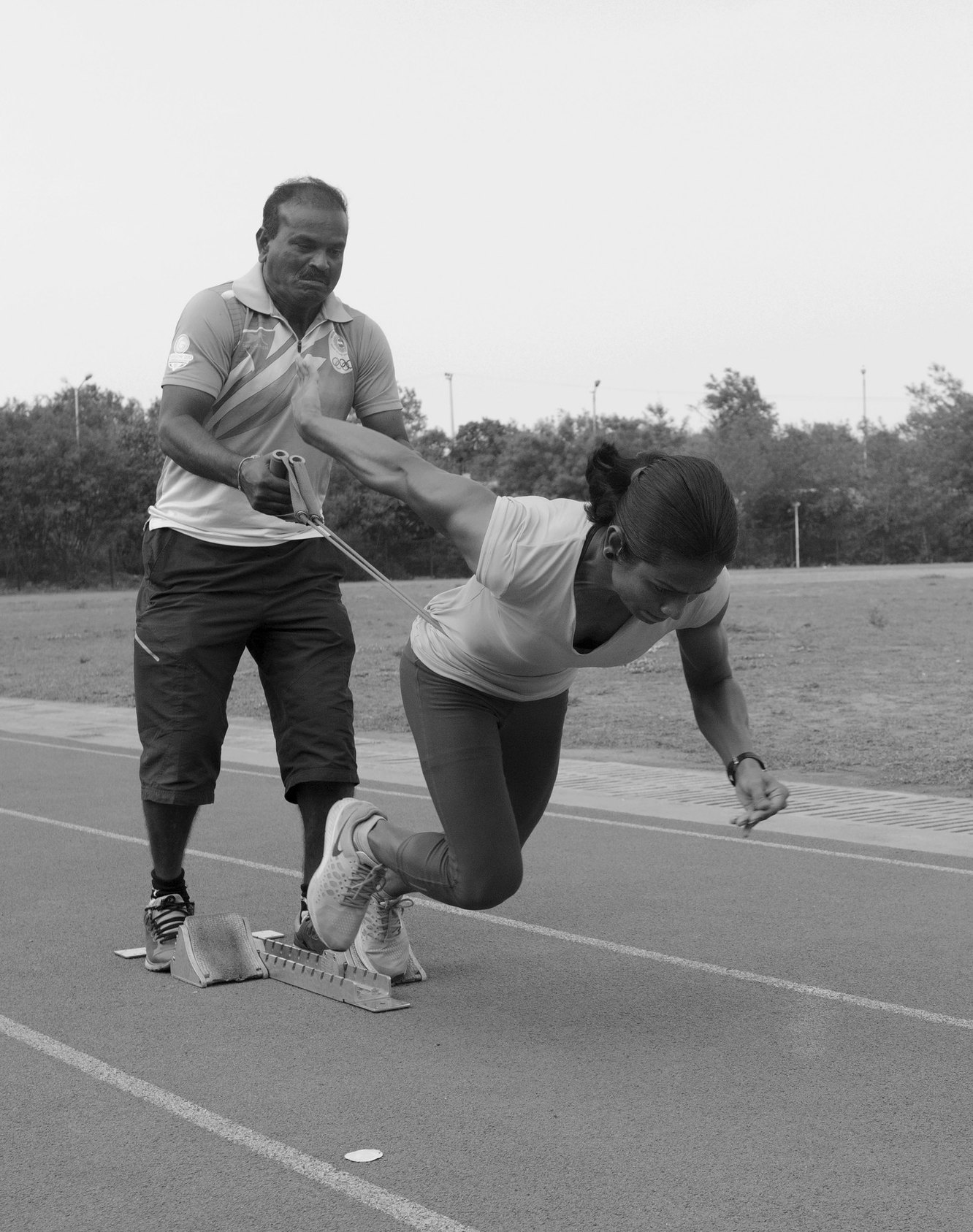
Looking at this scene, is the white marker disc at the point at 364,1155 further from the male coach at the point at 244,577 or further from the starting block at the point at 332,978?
the male coach at the point at 244,577

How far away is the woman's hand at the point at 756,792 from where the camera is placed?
12.5ft

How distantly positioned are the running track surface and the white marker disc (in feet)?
0.10

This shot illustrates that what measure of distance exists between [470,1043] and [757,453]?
235 ft

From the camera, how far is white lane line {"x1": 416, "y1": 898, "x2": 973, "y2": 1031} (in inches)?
168

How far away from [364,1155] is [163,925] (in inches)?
72.7

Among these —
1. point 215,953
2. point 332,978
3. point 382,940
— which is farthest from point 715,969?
point 215,953

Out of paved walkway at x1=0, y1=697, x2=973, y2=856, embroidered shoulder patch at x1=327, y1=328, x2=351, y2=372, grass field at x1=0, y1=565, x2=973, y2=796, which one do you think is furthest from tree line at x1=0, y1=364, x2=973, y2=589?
embroidered shoulder patch at x1=327, y1=328, x2=351, y2=372

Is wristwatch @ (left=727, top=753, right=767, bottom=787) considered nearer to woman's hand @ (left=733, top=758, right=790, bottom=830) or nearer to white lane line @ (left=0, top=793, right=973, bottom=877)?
woman's hand @ (left=733, top=758, right=790, bottom=830)

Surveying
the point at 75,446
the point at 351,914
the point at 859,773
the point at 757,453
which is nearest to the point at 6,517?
the point at 75,446

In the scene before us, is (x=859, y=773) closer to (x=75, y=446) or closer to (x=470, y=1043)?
(x=470, y=1043)

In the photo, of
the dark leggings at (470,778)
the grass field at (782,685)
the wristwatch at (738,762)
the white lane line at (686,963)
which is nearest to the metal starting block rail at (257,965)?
the dark leggings at (470,778)

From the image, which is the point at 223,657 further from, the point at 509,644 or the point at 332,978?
the point at 509,644

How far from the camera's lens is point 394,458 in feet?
12.3

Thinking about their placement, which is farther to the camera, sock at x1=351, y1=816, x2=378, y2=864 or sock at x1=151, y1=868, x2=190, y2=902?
sock at x1=151, y1=868, x2=190, y2=902
